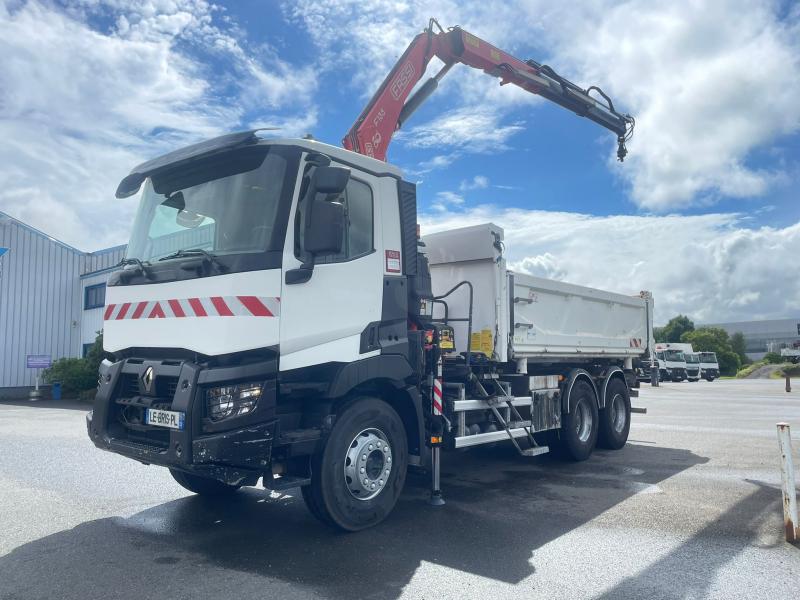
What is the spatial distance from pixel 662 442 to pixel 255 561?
8.21 m

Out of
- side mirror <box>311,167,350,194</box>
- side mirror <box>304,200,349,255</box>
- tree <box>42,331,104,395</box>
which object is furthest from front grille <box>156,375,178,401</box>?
tree <box>42,331,104,395</box>

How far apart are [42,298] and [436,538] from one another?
26761 mm

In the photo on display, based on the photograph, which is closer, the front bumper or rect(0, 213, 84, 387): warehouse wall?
the front bumper

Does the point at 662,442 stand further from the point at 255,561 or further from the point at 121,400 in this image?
the point at 121,400

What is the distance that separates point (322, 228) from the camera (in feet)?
15.5

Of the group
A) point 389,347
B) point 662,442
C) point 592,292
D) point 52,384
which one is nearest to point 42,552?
point 389,347

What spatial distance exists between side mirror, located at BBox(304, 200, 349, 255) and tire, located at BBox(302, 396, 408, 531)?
133cm

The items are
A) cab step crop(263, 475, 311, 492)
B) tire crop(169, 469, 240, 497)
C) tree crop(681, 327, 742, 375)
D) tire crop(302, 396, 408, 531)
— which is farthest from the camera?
tree crop(681, 327, 742, 375)

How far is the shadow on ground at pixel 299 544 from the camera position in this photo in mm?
4188

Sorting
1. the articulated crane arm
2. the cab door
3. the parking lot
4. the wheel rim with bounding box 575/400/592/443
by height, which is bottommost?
the parking lot

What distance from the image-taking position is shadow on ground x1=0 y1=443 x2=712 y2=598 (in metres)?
4.19

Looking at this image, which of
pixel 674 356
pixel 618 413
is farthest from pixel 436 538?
pixel 674 356

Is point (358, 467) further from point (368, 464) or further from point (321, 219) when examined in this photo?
point (321, 219)

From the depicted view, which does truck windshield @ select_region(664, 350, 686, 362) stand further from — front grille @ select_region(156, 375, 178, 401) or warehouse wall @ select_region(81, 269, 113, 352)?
front grille @ select_region(156, 375, 178, 401)
